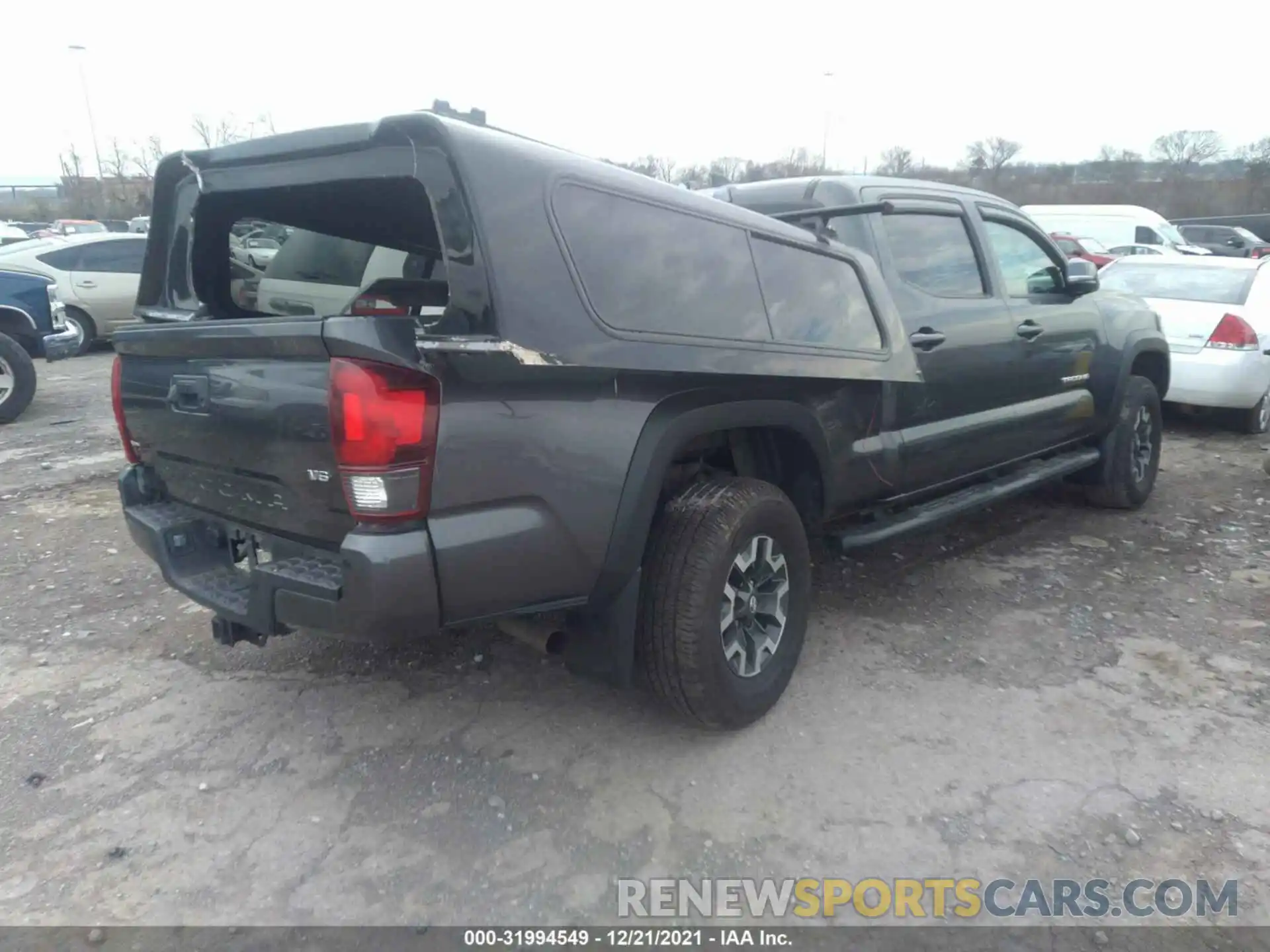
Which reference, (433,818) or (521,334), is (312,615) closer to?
(433,818)

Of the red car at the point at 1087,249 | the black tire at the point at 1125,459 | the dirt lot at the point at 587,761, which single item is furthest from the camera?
the red car at the point at 1087,249

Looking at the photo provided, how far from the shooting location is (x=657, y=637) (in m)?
2.96

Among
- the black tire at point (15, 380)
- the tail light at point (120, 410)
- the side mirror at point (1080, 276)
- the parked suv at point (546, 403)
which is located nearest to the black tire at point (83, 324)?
the black tire at point (15, 380)

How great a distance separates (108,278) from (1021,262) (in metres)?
11.7

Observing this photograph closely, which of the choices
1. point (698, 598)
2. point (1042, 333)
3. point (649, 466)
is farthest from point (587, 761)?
point (1042, 333)

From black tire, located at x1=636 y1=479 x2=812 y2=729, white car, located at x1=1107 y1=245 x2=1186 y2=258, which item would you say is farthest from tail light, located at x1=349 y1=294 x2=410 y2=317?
white car, located at x1=1107 y1=245 x2=1186 y2=258

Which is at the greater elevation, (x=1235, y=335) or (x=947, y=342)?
(x=947, y=342)

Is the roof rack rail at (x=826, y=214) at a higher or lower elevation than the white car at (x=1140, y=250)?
higher

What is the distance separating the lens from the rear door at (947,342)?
3.98 m

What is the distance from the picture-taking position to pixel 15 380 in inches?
322

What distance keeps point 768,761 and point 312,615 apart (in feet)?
5.20

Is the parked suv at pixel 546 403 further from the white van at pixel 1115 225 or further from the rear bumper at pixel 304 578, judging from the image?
Result: the white van at pixel 1115 225

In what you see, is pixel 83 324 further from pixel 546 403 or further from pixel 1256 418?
pixel 1256 418
